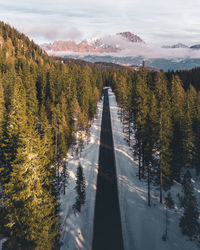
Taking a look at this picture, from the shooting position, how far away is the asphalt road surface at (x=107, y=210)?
2132cm

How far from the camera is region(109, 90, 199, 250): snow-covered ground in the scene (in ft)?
68.2

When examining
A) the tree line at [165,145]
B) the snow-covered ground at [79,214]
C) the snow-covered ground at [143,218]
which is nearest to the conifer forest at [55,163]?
the tree line at [165,145]

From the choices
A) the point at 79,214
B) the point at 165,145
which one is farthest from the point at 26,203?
the point at 165,145

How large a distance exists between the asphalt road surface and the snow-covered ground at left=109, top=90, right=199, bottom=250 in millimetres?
839

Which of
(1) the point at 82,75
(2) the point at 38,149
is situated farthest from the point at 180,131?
(1) the point at 82,75

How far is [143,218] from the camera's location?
81.6 ft

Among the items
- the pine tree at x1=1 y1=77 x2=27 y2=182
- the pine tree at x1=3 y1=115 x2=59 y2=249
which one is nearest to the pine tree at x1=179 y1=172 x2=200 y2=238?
the pine tree at x1=3 y1=115 x2=59 y2=249

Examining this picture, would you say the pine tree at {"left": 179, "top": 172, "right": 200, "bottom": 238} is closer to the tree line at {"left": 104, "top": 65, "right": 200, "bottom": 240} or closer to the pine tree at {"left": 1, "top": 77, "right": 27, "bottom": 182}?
the tree line at {"left": 104, "top": 65, "right": 200, "bottom": 240}

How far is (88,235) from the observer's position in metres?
22.2

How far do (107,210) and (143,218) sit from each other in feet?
16.1

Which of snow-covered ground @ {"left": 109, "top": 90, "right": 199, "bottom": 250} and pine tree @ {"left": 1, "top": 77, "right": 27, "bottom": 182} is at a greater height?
pine tree @ {"left": 1, "top": 77, "right": 27, "bottom": 182}

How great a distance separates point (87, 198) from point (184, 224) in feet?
44.7

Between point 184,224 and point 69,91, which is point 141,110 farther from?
point 69,91

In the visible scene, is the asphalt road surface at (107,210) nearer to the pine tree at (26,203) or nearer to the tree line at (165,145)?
the tree line at (165,145)
